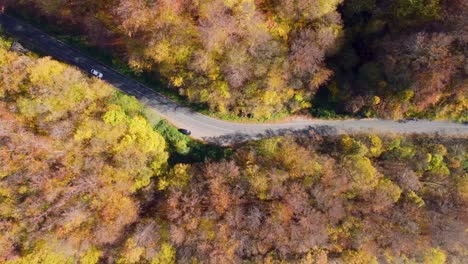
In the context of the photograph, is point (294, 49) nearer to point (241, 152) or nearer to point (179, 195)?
point (241, 152)

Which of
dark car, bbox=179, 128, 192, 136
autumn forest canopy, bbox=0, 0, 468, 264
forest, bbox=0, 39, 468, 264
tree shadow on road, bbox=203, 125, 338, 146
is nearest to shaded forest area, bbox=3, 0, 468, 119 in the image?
autumn forest canopy, bbox=0, 0, 468, 264

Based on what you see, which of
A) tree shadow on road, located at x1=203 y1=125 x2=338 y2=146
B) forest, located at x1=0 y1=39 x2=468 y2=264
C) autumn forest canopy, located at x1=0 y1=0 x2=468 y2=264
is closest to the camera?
autumn forest canopy, located at x1=0 y1=0 x2=468 y2=264

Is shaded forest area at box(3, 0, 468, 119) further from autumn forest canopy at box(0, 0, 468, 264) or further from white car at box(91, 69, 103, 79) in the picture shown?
white car at box(91, 69, 103, 79)

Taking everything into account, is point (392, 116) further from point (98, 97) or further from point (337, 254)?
point (98, 97)

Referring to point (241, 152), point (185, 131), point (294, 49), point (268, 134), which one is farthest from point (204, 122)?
point (294, 49)

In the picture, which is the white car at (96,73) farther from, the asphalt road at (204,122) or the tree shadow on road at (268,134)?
the tree shadow on road at (268,134)

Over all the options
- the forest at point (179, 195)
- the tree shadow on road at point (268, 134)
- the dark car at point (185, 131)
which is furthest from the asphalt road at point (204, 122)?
the forest at point (179, 195)
